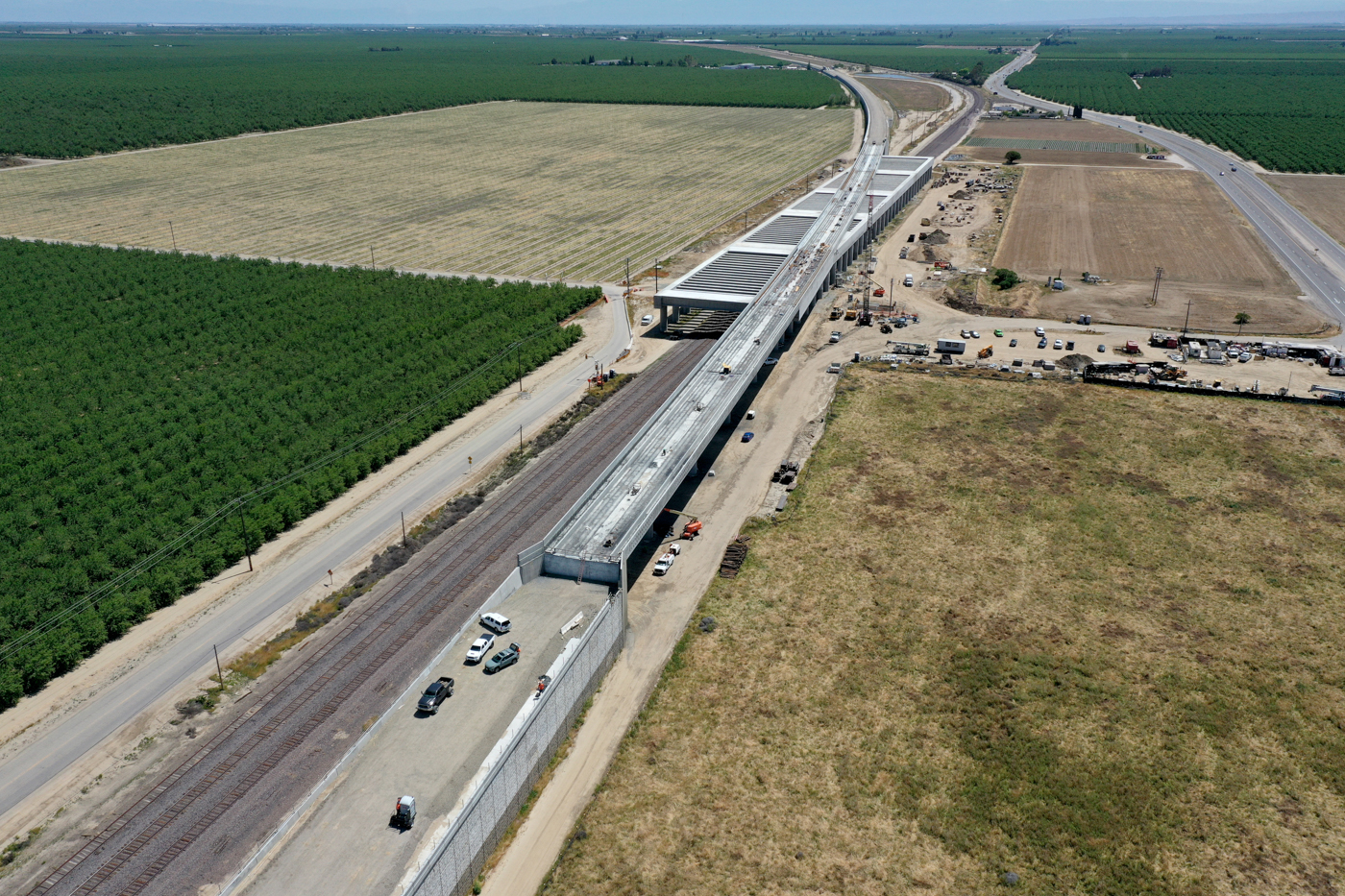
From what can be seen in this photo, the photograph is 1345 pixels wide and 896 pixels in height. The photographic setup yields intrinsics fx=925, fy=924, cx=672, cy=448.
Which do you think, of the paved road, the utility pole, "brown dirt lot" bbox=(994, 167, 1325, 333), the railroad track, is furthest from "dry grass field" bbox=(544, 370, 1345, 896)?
the paved road

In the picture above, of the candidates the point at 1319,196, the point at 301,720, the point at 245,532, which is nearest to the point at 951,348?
the point at 245,532

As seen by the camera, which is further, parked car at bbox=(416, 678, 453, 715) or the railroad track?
parked car at bbox=(416, 678, 453, 715)

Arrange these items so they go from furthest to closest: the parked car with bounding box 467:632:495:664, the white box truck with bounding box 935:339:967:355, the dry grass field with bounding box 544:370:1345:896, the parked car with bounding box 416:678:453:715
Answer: the white box truck with bounding box 935:339:967:355
the parked car with bounding box 467:632:495:664
the parked car with bounding box 416:678:453:715
the dry grass field with bounding box 544:370:1345:896

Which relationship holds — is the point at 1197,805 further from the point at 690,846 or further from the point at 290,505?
the point at 290,505

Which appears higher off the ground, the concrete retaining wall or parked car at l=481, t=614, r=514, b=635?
parked car at l=481, t=614, r=514, b=635

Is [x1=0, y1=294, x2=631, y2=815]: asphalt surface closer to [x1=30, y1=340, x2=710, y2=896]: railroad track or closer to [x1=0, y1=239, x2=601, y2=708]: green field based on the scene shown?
[x1=0, y1=239, x2=601, y2=708]: green field

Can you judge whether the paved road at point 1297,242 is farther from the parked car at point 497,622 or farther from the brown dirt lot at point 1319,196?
the parked car at point 497,622

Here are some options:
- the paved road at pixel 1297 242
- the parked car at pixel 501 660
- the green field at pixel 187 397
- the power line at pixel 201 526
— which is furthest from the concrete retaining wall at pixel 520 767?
the paved road at pixel 1297 242

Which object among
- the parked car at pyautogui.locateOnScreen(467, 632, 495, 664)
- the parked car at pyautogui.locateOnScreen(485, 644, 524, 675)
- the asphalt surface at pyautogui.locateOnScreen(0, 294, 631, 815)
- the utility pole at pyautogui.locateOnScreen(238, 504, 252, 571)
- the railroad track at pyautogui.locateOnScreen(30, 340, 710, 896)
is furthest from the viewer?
the utility pole at pyautogui.locateOnScreen(238, 504, 252, 571)

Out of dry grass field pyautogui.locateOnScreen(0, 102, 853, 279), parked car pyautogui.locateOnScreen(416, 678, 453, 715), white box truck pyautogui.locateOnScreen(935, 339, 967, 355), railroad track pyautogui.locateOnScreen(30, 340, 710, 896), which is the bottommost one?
railroad track pyautogui.locateOnScreen(30, 340, 710, 896)
